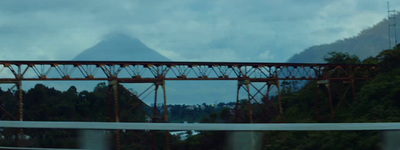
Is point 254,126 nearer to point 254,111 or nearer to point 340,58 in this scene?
point 254,111

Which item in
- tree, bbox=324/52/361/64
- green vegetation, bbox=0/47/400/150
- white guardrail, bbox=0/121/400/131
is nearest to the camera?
white guardrail, bbox=0/121/400/131

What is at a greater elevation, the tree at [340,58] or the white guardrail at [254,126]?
the tree at [340,58]

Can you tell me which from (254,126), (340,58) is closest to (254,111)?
(340,58)

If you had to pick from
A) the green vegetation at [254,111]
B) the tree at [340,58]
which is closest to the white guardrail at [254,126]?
the green vegetation at [254,111]

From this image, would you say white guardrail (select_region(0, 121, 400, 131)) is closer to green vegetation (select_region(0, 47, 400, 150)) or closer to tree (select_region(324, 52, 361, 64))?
green vegetation (select_region(0, 47, 400, 150))

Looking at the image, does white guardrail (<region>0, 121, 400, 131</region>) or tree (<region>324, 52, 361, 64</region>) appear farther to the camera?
tree (<region>324, 52, 361, 64</region>)

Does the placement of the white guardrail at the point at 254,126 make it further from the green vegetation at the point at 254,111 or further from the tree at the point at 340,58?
the tree at the point at 340,58

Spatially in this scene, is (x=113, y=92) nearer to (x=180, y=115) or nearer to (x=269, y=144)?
(x=180, y=115)

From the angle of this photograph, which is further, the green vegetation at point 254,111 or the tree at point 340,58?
the tree at point 340,58

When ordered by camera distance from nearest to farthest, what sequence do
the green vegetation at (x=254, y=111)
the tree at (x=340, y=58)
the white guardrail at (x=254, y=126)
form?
1. the white guardrail at (x=254, y=126)
2. the green vegetation at (x=254, y=111)
3. the tree at (x=340, y=58)

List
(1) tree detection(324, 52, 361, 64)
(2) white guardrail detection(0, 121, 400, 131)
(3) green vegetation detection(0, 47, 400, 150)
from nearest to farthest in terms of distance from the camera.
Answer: (2) white guardrail detection(0, 121, 400, 131) < (3) green vegetation detection(0, 47, 400, 150) < (1) tree detection(324, 52, 361, 64)

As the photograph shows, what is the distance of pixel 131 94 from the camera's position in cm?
3988

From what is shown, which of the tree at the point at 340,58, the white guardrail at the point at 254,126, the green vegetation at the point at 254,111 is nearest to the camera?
the white guardrail at the point at 254,126

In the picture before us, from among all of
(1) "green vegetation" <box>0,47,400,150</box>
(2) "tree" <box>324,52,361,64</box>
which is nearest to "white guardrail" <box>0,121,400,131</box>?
(1) "green vegetation" <box>0,47,400,150</box>
